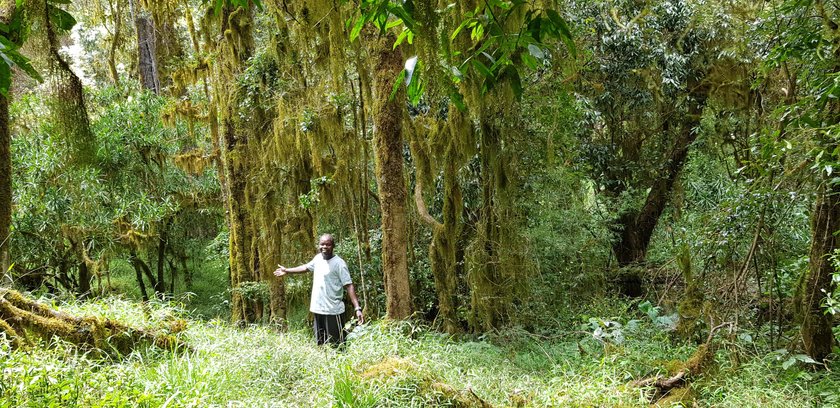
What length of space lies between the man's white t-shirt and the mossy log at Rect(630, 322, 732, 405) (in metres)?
2.87

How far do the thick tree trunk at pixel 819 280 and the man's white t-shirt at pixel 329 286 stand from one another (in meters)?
4.15

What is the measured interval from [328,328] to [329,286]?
0.44 m

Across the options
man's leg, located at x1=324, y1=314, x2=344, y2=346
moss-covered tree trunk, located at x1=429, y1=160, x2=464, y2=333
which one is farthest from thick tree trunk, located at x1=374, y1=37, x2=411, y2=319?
moss-covered tree trunk, located at x1=429, y1=160, x2=464, y2=333

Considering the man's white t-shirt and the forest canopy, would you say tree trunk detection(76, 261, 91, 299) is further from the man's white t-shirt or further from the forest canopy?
the man's white t-shirt

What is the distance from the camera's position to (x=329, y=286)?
18.7 feet

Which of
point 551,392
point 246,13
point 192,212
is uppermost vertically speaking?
point 246,13

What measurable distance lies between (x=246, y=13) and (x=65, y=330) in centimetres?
572

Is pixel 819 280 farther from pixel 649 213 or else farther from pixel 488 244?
pixel 649 213

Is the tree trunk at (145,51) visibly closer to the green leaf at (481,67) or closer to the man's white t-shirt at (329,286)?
the man's white t-shirt at (329,286)

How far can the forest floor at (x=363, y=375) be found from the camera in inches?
113

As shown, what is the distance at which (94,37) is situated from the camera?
1691 cm

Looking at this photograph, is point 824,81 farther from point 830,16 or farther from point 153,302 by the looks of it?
point 153,302

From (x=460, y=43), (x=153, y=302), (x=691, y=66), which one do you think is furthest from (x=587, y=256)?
(x=153, y=302)

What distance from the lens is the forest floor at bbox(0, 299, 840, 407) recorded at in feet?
9.39
